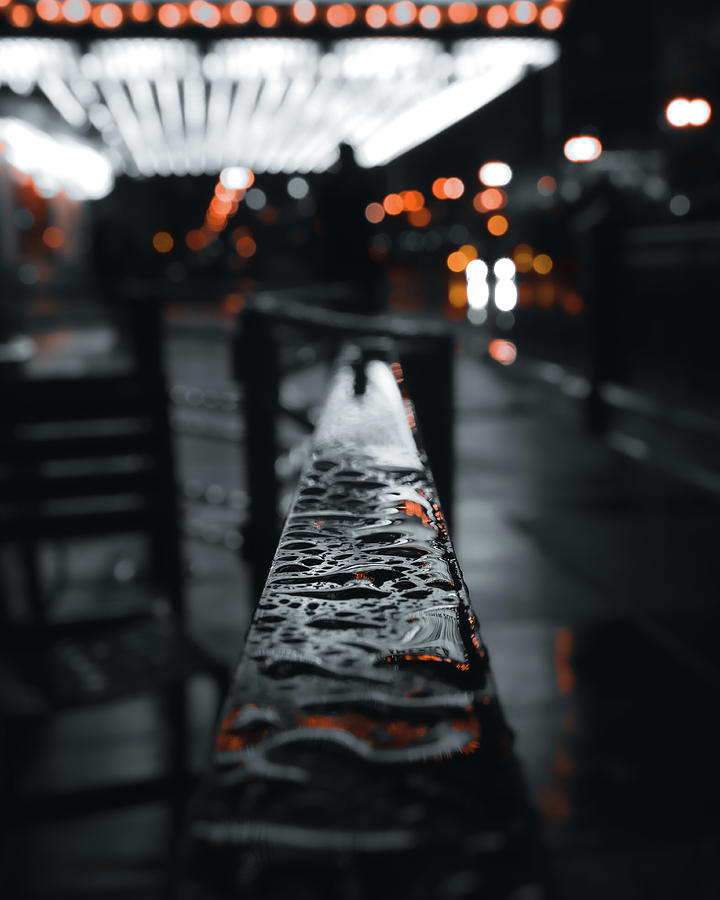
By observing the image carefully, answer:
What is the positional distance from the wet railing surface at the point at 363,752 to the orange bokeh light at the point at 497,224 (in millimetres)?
14652

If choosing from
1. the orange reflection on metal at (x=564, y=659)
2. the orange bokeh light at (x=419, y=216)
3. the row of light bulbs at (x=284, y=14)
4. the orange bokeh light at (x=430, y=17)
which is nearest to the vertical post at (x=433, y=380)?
the orange reflection on metal at (x=564, y=659)

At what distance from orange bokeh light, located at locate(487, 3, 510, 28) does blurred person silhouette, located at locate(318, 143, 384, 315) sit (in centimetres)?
558

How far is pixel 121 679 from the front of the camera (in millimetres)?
3588

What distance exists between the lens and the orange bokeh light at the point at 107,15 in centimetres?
1123

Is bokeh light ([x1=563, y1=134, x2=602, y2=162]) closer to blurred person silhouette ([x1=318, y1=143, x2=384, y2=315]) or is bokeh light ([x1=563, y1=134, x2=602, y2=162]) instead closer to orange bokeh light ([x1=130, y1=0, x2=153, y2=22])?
orange bokeh light ([x1=130, y1=0, x2=153, y2=22])

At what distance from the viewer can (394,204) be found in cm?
3197

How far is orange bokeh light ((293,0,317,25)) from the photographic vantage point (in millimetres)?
11500

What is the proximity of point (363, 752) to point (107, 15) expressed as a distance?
12.5m

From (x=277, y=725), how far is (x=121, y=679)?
3333 millimetres

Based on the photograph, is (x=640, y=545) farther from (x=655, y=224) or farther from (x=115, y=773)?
(x=655, y=224)

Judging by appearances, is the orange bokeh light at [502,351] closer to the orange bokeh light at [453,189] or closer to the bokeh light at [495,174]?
the bokeh light at [495,174]

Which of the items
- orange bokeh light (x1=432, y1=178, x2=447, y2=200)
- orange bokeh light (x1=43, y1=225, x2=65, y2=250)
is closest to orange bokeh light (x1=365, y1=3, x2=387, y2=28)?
→ orange bokeh light (x1=43, y1=225, x2=65, y2=250)

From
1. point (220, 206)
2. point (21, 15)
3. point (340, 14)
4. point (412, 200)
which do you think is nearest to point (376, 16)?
point (340, 14)

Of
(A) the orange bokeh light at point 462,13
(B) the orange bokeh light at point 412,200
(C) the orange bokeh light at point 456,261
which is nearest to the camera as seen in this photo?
(A) the orange bokeh light at point 462,13
